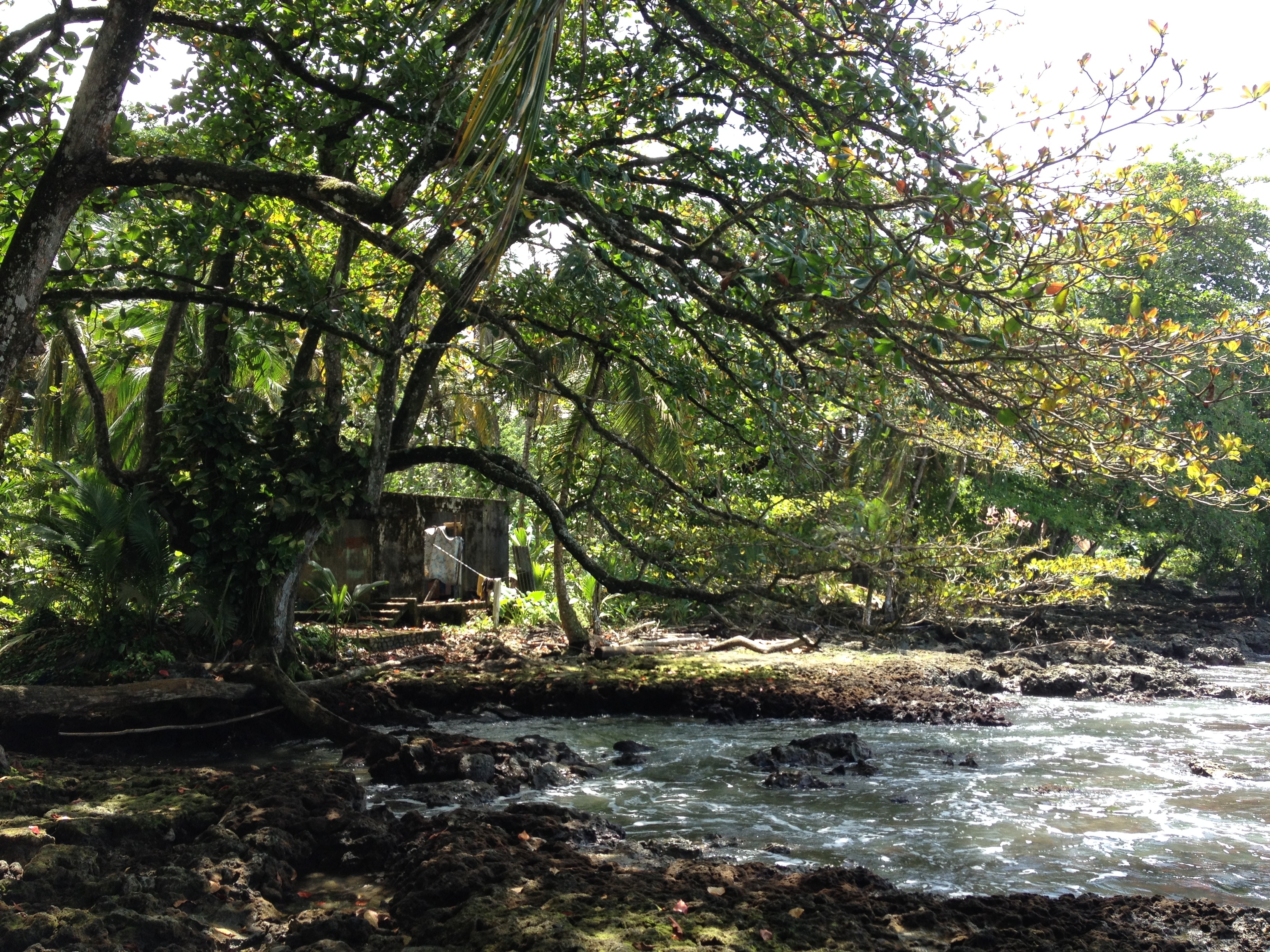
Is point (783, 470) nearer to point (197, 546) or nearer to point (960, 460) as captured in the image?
point (197, 546)

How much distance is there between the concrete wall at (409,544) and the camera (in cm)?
1594

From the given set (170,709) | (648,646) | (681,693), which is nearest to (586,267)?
(170,709)

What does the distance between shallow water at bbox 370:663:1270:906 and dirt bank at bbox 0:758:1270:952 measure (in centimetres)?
69

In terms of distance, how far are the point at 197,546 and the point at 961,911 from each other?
764 centimetres

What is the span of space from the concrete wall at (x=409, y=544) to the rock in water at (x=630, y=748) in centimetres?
698

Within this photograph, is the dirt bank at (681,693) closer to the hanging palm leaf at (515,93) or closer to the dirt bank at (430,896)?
the dirt bank at (430,896)

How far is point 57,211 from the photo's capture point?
6.10 meters

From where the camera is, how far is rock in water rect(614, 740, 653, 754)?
28.6 feet

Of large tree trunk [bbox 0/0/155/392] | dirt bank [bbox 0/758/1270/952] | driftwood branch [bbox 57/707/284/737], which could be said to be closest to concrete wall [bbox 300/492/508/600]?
driftwood branch [bbox 57/707/284/737]

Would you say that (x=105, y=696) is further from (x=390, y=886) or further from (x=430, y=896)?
(x=430, y=896)

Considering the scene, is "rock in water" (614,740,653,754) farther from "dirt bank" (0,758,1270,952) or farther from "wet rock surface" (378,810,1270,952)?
"wet rock surface" (378,810,1270,952)

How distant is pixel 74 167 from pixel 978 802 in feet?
24.5

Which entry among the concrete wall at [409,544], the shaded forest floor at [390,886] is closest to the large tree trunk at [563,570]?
the concrete wall at [409,544]

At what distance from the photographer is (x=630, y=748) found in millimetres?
8758
